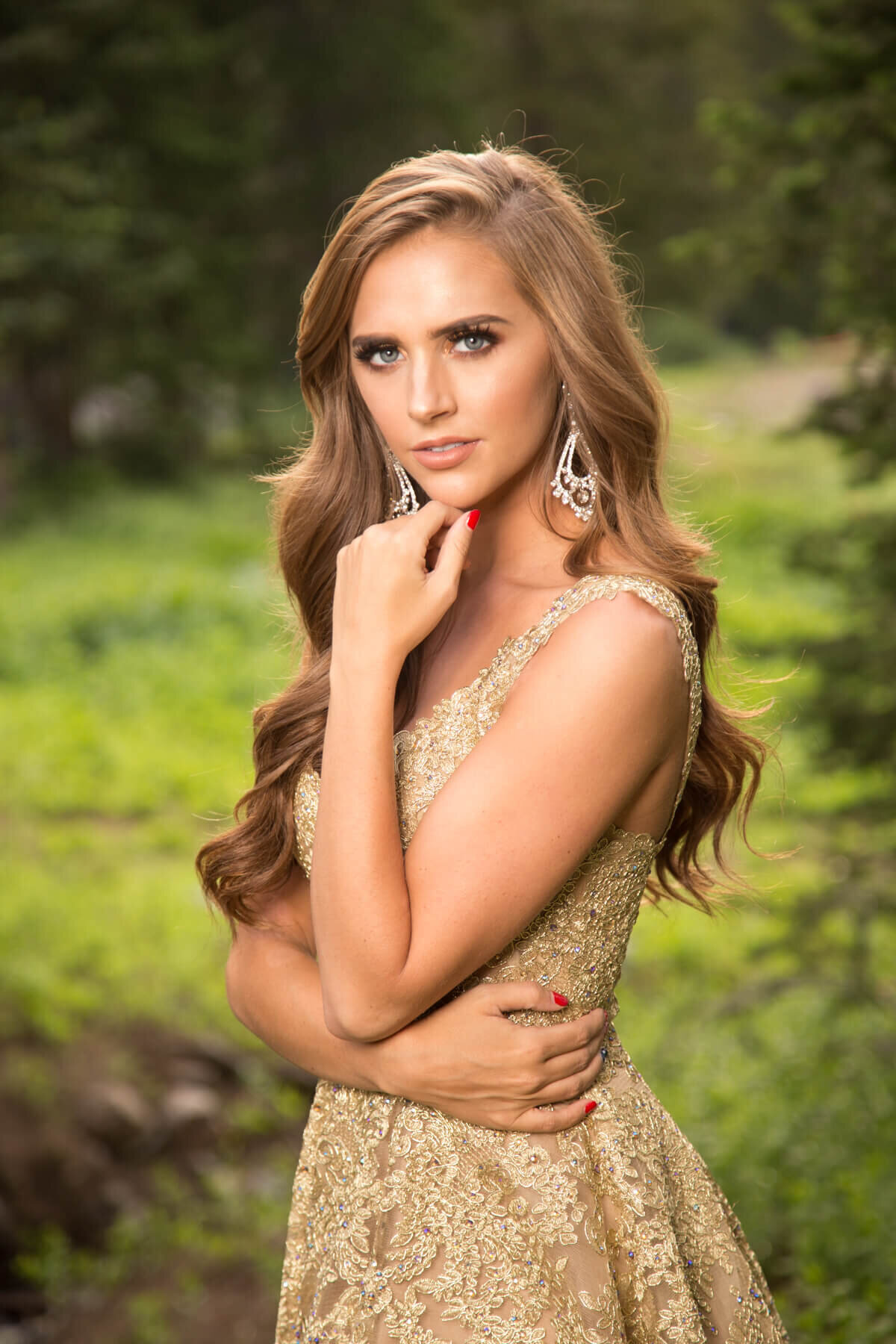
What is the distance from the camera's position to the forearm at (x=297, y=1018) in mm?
1789

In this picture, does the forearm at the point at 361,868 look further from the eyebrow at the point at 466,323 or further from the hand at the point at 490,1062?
the eyebrow at the point at 466,323

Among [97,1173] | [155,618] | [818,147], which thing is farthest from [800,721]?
[155,618]

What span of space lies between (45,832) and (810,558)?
5.21m

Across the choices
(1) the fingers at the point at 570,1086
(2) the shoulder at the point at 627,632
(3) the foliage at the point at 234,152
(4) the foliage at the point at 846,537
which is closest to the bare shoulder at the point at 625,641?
(2) the shoulder at the point at 627,632

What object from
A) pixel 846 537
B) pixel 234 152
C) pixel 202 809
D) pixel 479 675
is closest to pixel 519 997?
pixel 479 675

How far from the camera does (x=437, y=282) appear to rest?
1.84 metres

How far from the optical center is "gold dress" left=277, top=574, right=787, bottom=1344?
1.73 meters

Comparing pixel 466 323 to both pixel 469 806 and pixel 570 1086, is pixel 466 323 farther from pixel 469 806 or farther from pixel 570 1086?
pixel 570 1086

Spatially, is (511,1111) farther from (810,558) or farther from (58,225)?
(58,225)

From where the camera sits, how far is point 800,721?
14.9 feet

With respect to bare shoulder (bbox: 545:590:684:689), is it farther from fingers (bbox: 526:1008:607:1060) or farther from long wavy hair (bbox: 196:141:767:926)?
fingers (bbox: 526:1008:607:1060)

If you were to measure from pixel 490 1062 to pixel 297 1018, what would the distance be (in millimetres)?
339

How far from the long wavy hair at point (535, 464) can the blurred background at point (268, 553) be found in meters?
0.27

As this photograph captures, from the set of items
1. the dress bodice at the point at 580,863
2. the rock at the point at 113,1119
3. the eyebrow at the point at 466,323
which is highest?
the eyebrow at the point at 466,323
